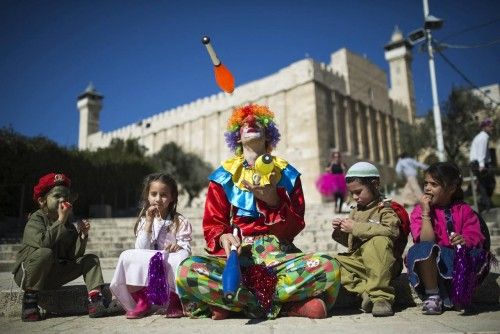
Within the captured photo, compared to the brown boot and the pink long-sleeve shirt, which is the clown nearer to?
the brown boot

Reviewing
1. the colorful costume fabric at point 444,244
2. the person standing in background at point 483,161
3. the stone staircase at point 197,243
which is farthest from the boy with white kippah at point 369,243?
the person standing in background at point 483,161

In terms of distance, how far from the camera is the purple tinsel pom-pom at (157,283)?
111 inches

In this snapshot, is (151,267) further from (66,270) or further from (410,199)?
(410,199)

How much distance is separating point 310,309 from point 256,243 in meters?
0.62

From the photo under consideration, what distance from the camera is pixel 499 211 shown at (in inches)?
249

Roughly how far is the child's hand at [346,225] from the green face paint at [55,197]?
233 cm

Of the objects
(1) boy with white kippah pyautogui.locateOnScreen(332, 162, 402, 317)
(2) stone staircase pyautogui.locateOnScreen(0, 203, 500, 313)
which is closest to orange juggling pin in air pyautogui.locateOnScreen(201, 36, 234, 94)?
(1) boy with white kippah pyautogui.locateOnScreen(332, 162, 402, 317)

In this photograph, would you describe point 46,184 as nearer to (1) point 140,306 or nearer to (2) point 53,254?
(2) point 53,254

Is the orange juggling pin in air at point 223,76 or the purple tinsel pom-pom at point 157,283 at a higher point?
the orange juggling pin in air at point 223,76

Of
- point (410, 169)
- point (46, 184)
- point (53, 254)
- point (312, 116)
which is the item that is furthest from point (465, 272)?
point (312, 116)

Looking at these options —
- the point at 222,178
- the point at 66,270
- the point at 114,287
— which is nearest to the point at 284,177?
the point at 222,178

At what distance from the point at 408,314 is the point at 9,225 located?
11.3 m

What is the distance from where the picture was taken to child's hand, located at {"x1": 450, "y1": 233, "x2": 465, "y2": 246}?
2.61 meters

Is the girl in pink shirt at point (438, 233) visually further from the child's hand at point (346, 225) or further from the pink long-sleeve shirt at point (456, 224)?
the child's hand at point (346, 225)
